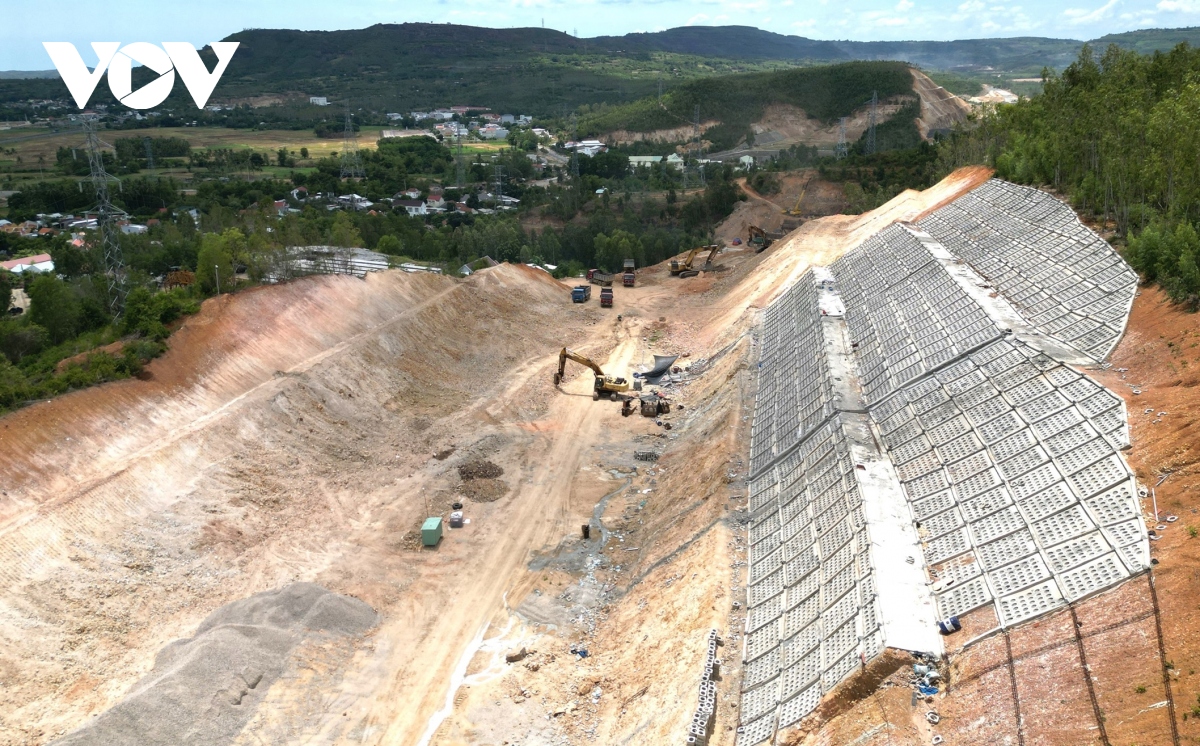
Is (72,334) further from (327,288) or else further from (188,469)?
(188,469)

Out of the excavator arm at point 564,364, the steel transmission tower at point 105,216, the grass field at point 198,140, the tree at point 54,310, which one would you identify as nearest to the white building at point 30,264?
the steel transmission tower at point 105,216

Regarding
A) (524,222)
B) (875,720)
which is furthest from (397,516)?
(524,222)

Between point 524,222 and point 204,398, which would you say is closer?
point 204,398

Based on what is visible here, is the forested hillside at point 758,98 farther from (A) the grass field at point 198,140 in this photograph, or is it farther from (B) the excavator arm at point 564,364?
(B) the excavator arm at point 564,364

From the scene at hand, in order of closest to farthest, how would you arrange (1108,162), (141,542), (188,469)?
(141,542) → (188,469) → (1108,162)

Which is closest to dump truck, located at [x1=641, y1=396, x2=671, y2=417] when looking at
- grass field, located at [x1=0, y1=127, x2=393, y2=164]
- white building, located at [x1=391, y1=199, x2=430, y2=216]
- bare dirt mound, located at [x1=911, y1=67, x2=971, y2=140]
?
white building, located at [x1=391, y1=199, x2=430, y2=216]
